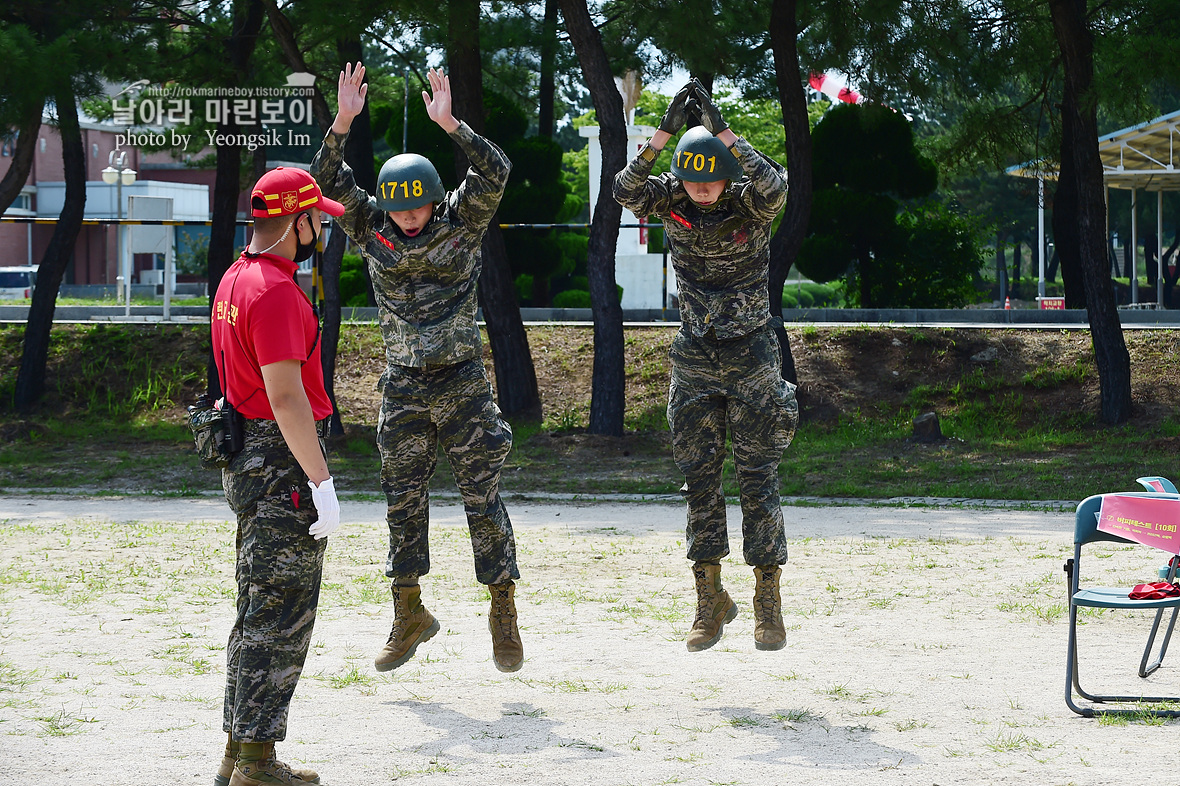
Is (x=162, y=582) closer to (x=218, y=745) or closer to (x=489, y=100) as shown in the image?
(x=218, y=745)

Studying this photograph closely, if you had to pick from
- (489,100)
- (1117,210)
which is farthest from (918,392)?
(1117,210)

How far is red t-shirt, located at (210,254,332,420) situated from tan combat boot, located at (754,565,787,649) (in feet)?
7.80

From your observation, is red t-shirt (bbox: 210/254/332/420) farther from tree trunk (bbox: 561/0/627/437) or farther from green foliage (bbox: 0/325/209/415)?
green foliage (bbox: 0/325/209/415)

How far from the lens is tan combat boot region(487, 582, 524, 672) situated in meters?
5.53

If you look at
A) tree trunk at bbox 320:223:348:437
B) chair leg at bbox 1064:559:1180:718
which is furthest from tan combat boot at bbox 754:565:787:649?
tree trunk at bbox 320:223:348:437

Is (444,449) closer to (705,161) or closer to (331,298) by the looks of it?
(705,161)

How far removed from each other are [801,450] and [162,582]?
26.7 ft

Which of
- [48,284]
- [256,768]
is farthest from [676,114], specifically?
[48,284]

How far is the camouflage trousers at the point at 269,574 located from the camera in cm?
414

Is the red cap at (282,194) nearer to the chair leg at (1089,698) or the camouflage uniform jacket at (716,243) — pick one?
the camouflage uniform jacket at (716,243)

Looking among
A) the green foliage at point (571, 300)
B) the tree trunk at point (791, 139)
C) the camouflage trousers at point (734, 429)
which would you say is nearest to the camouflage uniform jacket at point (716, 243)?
the camouflage trousers at point (734, 429)

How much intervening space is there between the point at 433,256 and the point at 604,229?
30.7 feet

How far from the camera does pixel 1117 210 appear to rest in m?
49.7

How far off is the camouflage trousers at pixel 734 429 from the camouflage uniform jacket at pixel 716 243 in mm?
110
